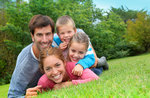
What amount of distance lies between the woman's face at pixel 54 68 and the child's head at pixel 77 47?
1.72 ft

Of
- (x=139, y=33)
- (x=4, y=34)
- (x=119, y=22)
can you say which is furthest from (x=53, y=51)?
(x=139, y=33)

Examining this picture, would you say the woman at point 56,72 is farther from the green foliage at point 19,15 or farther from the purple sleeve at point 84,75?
the green foliage at point 19,15

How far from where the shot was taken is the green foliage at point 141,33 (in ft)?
77.4

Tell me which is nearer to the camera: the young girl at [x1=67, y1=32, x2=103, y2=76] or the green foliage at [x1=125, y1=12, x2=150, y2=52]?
the young girl at [x1=67, y1=32, x2=103, y2=76]

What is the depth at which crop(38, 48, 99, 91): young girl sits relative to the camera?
2.98 m

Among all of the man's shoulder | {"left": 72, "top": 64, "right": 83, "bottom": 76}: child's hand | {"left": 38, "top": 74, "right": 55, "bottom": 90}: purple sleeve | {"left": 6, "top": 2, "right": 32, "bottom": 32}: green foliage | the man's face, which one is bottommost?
{"left": 38, "top": 74, "right": 55, "bottom": 90}: purple sleeve

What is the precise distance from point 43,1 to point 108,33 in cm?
866

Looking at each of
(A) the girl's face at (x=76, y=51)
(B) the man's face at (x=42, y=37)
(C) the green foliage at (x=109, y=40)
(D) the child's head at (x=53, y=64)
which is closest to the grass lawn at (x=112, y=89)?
(D) the child's head at (x=53, y=64)

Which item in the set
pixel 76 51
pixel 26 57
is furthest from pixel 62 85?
pixel 26 57

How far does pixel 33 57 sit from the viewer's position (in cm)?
352

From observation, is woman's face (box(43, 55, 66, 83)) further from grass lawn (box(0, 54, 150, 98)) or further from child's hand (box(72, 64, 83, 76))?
grass lawn (box(0, 54, 150, 98))

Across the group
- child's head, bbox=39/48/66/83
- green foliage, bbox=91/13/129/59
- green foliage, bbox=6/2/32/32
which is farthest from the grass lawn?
green foliage, bbox=91/13/129/59

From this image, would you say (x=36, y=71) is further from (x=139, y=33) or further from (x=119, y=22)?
(x=139, y=33)

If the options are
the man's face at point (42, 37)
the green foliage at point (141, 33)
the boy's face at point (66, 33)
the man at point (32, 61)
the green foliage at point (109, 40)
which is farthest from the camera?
the green foliage at point (141, 33)
